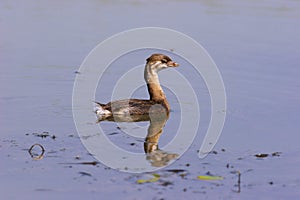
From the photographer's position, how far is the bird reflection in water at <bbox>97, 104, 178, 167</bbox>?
920cm

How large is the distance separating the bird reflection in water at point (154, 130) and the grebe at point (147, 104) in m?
0.02

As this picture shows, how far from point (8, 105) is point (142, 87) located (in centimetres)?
290

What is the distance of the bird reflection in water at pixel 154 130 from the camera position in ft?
30.2

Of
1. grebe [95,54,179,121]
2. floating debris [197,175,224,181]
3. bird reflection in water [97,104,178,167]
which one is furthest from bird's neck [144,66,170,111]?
floating debris [197,175,224,181]

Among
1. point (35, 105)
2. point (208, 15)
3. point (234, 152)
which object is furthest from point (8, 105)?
point (208, 15)

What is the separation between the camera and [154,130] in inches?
428

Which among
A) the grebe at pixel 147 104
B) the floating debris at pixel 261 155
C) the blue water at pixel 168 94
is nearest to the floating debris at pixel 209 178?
the blue water at pixel 168 94

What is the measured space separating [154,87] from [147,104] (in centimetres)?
47

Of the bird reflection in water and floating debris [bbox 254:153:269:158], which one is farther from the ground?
the bird reflection in water

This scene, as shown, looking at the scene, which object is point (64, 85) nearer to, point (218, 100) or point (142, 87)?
point (142, 87)

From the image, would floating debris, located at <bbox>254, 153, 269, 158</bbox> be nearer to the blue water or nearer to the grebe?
the blue water

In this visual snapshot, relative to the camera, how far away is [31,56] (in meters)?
14.5

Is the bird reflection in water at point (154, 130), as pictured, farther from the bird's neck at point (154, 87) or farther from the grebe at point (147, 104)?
the bird's neck at point (154, 87)

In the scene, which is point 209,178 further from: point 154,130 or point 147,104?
point 147,104
